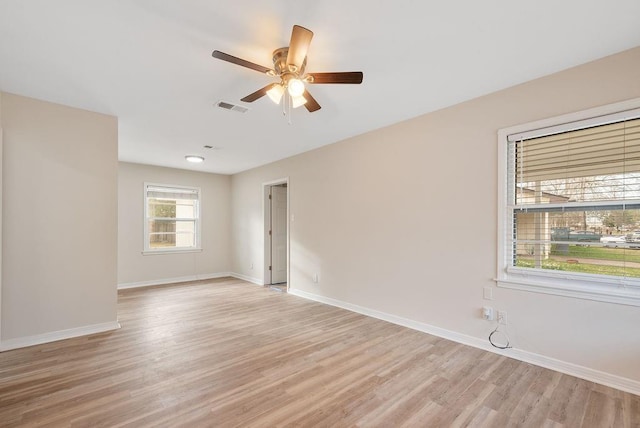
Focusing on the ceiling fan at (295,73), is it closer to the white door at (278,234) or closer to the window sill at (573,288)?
the window sill at (573,288)

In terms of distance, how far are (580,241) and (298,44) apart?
2.75 metres

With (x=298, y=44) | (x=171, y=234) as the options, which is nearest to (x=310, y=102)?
(x=298, y=44)

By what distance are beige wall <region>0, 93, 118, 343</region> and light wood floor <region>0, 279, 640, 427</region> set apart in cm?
38

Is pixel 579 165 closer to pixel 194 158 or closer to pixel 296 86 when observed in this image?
pixel 296 86

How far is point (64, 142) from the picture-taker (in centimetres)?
329

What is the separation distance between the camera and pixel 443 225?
3.31 meters

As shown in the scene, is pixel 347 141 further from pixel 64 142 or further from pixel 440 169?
pixel 64 142

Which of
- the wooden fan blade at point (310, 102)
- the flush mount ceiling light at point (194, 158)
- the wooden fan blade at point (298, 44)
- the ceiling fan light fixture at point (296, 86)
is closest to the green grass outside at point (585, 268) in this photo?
the wooden fan blade at point (310, 102)

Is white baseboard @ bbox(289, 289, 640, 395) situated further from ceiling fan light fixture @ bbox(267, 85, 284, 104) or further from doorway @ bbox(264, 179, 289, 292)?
ceiling fan light fixture @ bbox(267, 85, 284, 104)

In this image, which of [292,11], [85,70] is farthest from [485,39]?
[85,70]

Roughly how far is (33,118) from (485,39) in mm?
4287

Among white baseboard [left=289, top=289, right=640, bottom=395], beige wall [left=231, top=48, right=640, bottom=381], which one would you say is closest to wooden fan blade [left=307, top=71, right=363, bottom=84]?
beige wall [left=231, top=48, right=640, bottom=381]

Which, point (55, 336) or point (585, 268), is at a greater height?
point (585, 268)

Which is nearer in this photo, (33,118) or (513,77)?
(513,77)
